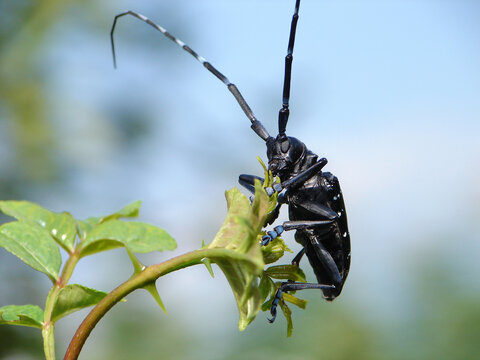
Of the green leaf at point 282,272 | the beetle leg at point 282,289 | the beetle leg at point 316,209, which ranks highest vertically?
the beetle leg at point 316,209

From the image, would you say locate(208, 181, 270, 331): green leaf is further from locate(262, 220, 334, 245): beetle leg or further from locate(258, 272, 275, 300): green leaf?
locate(262, 220, 334, 245): beetle leg

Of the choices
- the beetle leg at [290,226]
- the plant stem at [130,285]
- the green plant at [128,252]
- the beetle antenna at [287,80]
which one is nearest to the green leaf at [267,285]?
the green plant at [128,252]

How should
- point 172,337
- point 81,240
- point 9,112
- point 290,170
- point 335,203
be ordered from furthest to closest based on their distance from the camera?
point 9,112 → point 172,337 → point 335,203 → point 290,170 → point 81,240

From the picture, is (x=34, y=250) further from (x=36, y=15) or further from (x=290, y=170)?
(x=36, y=15)

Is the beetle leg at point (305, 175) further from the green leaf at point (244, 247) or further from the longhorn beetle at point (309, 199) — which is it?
the green leaf at point (244, 247)

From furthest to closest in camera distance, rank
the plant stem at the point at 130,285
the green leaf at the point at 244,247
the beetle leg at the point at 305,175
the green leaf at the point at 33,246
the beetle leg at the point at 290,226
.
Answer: the beetle leg at the point at 305,175, the beetle leg at the point at 290,226, the green leaf at the point at 33,246, the plant stem at the point at 130,285, the green leaf at the point at 244,247

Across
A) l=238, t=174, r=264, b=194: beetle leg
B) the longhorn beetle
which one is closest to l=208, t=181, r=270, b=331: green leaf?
the longhorn beetle

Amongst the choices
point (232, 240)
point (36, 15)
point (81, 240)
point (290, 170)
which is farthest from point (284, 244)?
point (36, 15)

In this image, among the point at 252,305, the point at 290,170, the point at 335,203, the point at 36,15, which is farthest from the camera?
the point at 36,15
